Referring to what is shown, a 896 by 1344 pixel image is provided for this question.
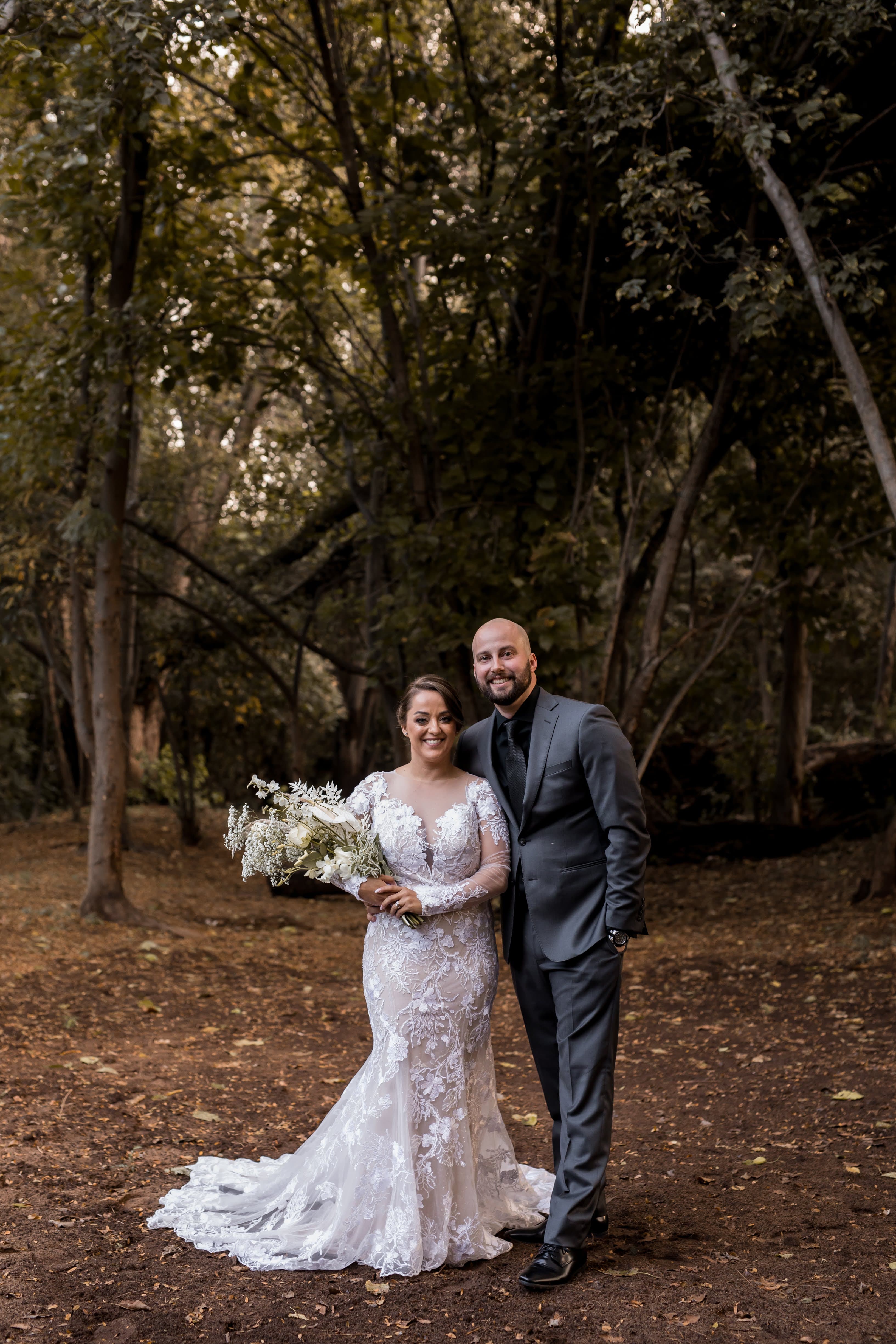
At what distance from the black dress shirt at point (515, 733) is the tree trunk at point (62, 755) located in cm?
1124

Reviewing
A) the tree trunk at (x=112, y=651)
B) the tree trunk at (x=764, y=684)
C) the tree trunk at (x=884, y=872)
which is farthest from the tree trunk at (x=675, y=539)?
the tree trunk at (x=764, y=684)

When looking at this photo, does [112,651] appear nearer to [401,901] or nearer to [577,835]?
[401,901]

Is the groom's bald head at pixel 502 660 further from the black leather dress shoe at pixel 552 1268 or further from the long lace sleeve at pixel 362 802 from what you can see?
the black leather dress shoe at pixel 552 1268

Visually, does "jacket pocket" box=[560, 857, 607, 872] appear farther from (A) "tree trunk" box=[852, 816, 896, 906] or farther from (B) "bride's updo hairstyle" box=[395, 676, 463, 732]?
(A) "tree trunk" box=[852, 816, 896, 906]

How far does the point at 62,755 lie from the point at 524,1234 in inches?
522

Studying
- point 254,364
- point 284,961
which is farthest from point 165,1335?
point 254,364

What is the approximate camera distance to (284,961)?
28.7 ft

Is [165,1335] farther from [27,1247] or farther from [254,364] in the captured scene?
[254,364]

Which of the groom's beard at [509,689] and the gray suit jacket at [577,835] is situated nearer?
the gray suit jacket at [577,835]

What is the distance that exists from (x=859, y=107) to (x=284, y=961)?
7.59 m

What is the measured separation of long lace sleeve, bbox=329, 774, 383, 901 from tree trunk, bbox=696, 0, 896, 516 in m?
3.41

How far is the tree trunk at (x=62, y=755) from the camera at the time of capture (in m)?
14.6

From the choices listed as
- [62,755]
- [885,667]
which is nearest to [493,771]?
[885,667]

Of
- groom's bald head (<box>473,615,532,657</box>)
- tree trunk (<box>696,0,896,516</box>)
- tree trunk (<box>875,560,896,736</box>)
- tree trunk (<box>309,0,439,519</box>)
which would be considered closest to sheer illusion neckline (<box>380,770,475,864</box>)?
groom's bald head (<box>473,615,532,657</box>)
